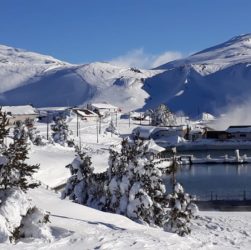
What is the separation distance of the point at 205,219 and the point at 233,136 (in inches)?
2776

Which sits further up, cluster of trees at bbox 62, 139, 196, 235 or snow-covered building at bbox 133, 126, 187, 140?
snow-covered building at bbox 133, 126, 187, 140

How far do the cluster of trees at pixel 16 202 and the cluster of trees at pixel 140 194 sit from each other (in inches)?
280

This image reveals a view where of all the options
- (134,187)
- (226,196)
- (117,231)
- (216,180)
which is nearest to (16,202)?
(117,231)

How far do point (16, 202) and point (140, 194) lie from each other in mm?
7902

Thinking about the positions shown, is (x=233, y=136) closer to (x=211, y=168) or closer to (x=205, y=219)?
(x=211, y=168)

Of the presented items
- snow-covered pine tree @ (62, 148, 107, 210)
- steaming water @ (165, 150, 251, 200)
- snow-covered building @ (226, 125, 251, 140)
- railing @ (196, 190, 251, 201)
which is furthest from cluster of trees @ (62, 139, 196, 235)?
snow-covered building @ (226, 125, 251, 140)

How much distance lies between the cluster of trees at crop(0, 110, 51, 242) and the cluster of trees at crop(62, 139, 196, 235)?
7112 mm

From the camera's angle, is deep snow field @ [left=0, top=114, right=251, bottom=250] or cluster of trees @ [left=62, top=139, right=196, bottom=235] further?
cluster of trees @ [left=62, top=139, right=196, bottom=235]

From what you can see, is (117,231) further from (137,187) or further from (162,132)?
(162,132)

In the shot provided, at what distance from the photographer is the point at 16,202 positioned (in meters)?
13.3

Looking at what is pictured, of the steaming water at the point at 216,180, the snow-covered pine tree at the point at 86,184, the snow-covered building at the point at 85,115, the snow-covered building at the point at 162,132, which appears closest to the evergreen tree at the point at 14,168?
the snow-covered pine tree at the point at 86,184

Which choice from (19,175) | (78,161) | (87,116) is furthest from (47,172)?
(87,116)

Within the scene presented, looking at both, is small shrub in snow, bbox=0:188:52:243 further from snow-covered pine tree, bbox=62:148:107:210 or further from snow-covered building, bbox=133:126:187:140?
snow-covered building, bbox=133:126:187:140

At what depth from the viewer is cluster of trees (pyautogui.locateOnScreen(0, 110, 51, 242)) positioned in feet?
43.1
